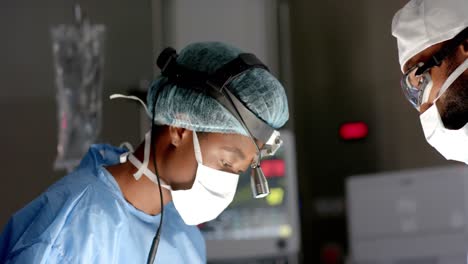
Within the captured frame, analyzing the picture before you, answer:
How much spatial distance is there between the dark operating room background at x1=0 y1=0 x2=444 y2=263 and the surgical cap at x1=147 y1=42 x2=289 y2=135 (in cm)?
129

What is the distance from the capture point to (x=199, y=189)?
1.79 m

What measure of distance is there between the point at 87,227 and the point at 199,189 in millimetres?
285

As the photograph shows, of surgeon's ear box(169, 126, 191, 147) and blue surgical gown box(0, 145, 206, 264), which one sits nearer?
blue surgical gown box(0, 145, 206, 264)

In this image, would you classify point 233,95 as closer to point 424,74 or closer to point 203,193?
point 203,193

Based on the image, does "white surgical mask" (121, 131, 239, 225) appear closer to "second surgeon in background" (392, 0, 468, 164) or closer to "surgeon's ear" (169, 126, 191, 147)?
"surgeon's ear" (169, 126, 191, 147)

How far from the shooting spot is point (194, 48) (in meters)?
1.82

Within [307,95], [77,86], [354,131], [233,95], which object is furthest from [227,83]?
[307,95]

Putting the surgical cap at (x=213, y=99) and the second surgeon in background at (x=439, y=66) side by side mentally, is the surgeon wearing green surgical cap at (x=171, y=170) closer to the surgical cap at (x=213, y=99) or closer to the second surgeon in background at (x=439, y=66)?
the surgical cap at (x=213, y=99)

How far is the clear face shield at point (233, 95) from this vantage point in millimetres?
1747

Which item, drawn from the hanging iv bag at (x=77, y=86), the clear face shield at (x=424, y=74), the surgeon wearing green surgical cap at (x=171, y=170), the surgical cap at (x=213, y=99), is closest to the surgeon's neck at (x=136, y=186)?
the surgeon wearing green surgical cap at (x=171, y=170)

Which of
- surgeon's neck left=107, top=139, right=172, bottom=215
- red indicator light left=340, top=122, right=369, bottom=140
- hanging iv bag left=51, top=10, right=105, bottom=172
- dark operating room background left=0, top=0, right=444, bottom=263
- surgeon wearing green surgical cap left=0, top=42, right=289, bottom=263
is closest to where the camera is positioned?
surgeon wearing green surgical cap left=0, top=42, right=289, bottom=263

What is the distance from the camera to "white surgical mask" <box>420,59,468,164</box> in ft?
5.12

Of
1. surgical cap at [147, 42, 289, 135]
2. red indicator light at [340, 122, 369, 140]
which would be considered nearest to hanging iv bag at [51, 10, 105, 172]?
surgical cap at [147, 42, 289, 135]

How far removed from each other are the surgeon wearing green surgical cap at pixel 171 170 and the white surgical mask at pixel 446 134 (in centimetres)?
36
